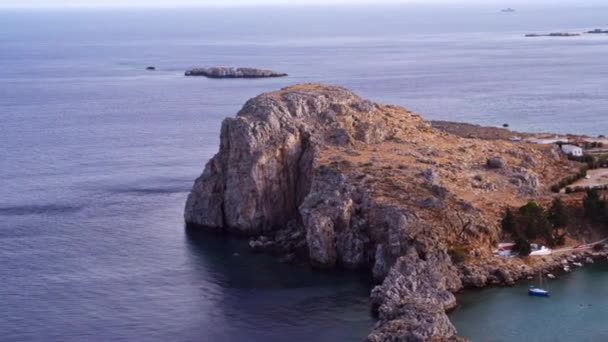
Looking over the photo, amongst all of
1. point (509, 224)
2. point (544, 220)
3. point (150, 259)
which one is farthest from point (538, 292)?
point (150, 259)

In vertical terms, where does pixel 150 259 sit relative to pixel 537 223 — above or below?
below

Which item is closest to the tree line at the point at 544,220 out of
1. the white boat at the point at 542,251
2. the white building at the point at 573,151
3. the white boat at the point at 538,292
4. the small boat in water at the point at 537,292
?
the white boat at the point at 542,251

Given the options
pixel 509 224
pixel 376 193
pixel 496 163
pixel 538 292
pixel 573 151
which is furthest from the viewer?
pixel 573 151

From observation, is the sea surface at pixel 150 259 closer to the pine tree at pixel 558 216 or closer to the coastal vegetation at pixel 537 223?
the coastal vegetation at pixel 537 223

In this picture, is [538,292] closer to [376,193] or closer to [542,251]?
[542,251]

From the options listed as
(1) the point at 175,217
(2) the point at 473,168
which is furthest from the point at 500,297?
(1) the point at 175,217

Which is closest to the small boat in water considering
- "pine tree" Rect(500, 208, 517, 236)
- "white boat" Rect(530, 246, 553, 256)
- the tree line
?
the tree line
